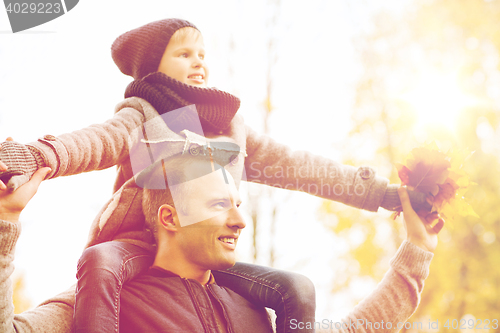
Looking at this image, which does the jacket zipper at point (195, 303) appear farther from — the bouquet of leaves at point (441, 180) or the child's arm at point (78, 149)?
the bouquet of leaves at point (441, 180)

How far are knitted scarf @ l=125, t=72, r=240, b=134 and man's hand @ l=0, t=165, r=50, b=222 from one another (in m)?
0.53

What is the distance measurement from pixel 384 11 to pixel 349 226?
3.35 metres

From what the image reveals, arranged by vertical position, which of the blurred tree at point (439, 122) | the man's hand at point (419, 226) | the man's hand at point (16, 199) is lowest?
the blurred tree at point (439, 122)

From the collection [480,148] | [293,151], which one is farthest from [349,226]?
[293,151]

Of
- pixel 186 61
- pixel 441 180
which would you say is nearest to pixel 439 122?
pixel 441 180

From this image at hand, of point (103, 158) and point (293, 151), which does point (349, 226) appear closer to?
point (293, 151)

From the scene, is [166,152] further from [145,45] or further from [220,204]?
[145,45]

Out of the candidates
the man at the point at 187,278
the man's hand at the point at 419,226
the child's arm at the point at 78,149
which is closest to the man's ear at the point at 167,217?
the man at the point at 187,278

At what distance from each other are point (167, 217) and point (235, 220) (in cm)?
23

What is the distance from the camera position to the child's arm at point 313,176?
180 centimetres

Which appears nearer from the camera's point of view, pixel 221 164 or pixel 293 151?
pixel 221 164

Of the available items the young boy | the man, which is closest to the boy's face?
the young boy

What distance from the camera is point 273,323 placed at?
1549 millimetres

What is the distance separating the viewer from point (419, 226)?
1710 millimetres
